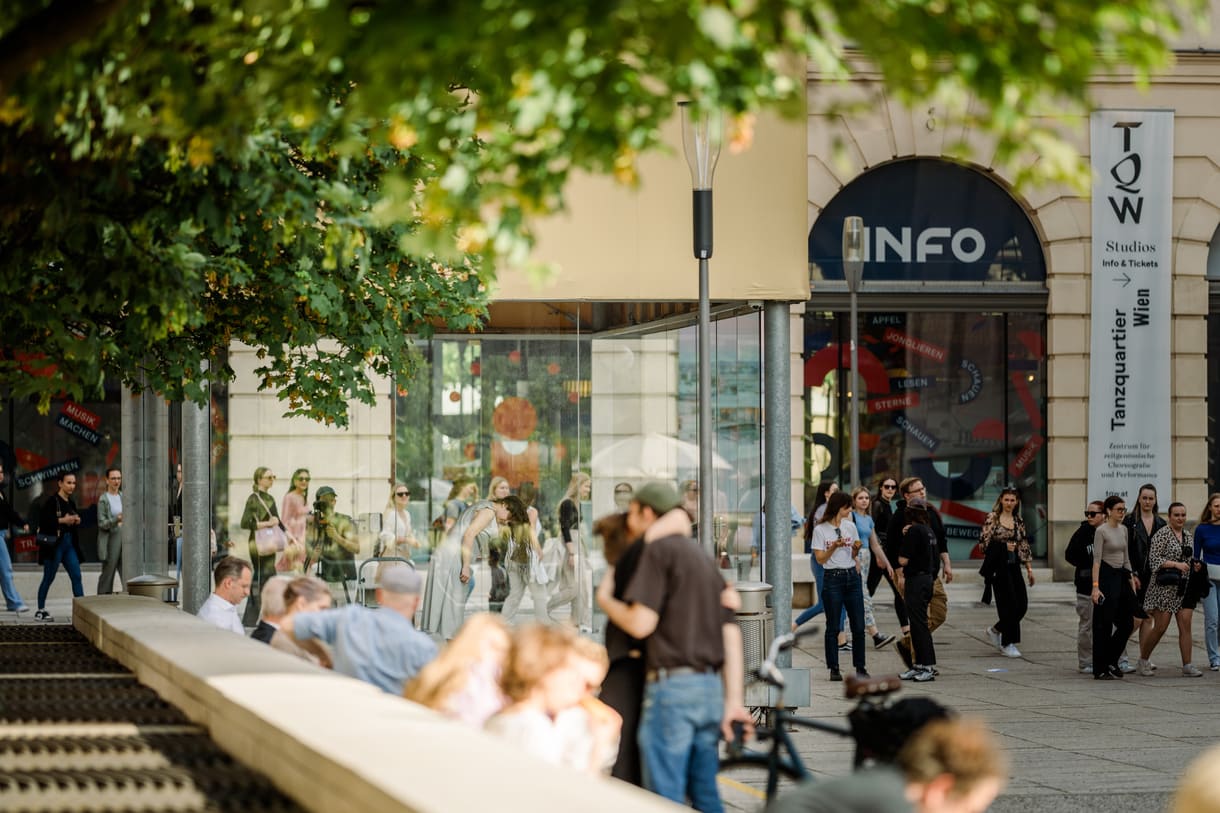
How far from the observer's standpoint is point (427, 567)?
16922mm

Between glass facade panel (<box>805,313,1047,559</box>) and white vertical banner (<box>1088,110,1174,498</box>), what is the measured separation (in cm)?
90

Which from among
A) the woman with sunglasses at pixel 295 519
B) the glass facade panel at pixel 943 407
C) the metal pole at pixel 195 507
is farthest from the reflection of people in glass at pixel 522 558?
the glass facade panel at pixel 943 407

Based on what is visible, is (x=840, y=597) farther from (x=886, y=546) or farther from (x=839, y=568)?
(x=886, y=546)

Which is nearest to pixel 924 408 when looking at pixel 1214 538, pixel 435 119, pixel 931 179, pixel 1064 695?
pixel 931 179

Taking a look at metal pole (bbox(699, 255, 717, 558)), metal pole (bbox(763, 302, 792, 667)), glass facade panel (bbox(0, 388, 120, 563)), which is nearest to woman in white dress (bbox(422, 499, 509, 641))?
metal pole (bbox(763, 302, 792, 667))

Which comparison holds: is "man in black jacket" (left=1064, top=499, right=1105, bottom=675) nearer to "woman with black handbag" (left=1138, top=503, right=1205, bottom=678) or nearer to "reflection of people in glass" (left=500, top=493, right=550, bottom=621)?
"woman with black handbag" (left=1138, top=503, right=1205, bottom=678)

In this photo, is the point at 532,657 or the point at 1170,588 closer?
the point at 532,657

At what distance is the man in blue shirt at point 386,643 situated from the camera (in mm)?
8086

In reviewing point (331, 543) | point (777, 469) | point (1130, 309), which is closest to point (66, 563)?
point (331, 543)

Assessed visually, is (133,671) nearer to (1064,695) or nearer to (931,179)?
(1064,695)

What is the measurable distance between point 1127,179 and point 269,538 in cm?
1434

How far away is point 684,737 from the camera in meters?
7.88

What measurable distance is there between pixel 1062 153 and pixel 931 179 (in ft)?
68.8

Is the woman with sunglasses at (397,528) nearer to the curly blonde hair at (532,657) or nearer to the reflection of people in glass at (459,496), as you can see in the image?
the reflection of people in glass at (459,496)
